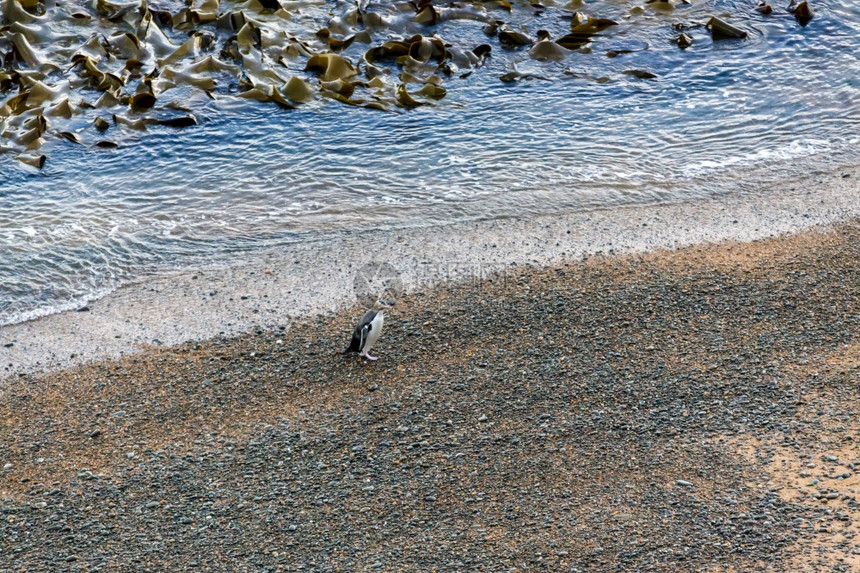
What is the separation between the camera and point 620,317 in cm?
631

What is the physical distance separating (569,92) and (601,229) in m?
3.46

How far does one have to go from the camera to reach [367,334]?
5.85 meters

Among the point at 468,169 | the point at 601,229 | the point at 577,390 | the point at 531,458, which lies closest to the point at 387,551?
the point at 531,458

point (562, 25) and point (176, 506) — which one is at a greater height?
point (562, 25)

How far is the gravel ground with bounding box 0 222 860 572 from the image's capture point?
4.56 meters

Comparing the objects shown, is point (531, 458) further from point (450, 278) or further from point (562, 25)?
point (562, 25)

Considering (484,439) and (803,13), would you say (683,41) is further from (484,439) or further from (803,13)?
(484,439)

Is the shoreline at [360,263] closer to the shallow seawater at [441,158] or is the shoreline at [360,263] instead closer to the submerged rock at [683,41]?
the shallow seawater at [441,158]

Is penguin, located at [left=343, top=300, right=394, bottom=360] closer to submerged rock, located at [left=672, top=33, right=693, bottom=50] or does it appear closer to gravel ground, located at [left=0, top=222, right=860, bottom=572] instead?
gravel ground, located at [left=0, top=222, right=860, bottom=572]

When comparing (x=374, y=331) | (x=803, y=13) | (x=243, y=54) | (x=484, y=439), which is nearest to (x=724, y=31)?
(x=803, y=13)

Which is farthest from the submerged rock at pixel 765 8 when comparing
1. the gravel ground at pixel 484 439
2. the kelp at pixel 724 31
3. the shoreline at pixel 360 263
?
the gravel ground at pixel 484 439

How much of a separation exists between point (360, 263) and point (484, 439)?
8.32 ft

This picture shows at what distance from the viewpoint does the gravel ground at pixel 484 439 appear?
456 centimetres

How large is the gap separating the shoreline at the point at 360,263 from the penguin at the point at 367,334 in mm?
768
